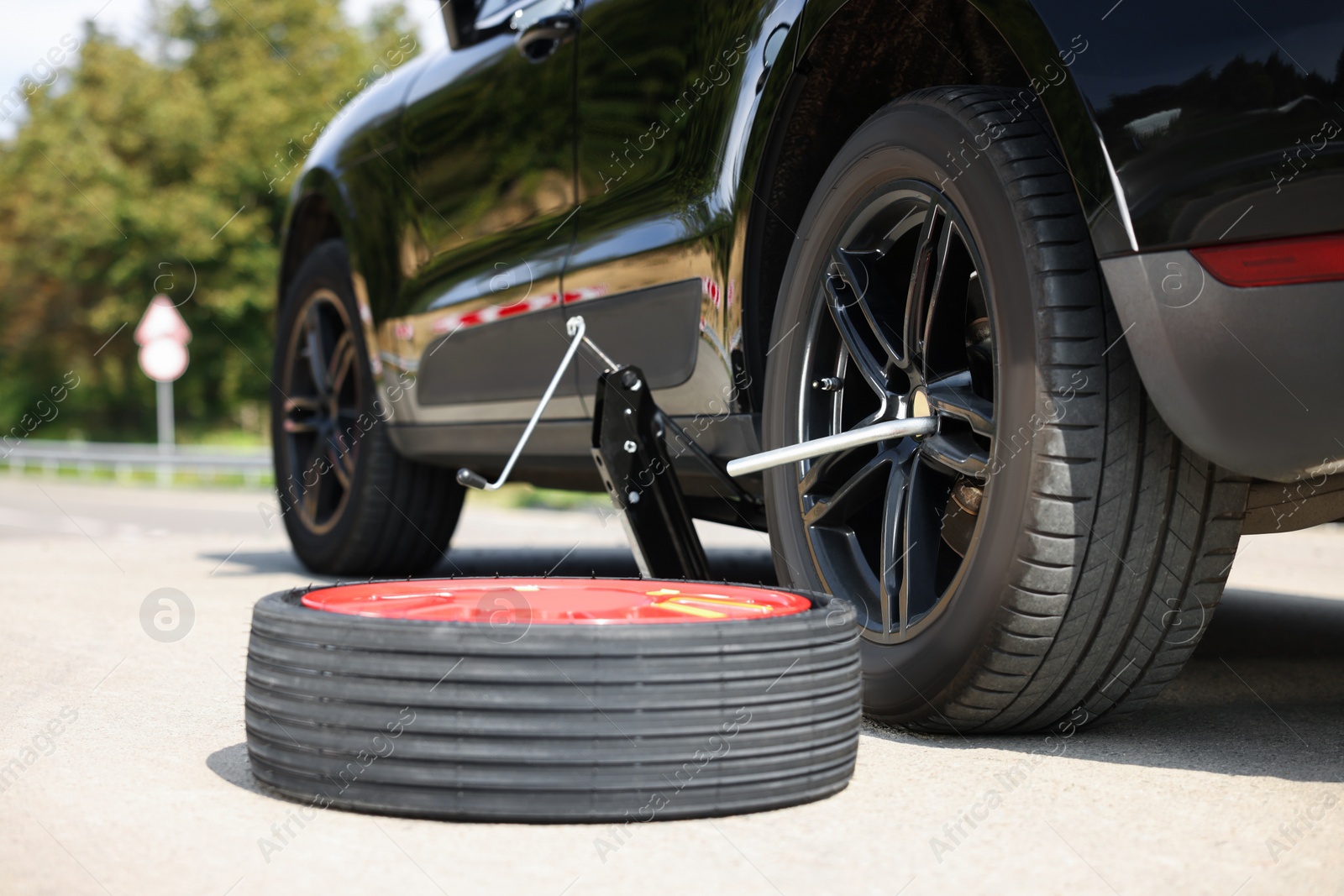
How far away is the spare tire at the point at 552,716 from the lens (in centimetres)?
172

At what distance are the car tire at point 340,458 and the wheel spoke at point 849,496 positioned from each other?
224 cm

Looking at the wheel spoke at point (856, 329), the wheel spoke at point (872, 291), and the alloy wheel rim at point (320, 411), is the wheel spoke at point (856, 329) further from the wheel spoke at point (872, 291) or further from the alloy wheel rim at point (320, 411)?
the alloy wheel rim at point (320, 411)

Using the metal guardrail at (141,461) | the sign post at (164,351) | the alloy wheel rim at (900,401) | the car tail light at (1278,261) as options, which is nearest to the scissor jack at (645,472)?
the alloy wheel rim at (900,401)

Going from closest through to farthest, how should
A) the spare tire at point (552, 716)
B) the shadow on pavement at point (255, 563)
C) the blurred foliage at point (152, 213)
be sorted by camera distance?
the spare tire at point (552, 716)
the shadow on pavement at point (255, 563)
the blurred foliage at point (152, 213)

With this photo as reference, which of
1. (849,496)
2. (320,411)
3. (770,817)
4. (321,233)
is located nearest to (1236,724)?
(849,496)

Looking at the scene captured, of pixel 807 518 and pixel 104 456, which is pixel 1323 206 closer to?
pixel 807 518

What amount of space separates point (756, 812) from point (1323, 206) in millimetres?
1083

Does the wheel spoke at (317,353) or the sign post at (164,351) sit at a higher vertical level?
the wheel spoke at (317,353)

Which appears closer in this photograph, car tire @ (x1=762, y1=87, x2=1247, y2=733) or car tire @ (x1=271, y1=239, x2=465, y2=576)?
car tire @ (x1=762, y1=87, x2=1247, y2=733)

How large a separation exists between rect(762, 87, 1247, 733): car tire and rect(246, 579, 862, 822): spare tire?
0.36 metres

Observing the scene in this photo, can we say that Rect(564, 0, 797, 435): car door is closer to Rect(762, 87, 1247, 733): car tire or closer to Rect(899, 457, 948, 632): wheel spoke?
Rect(762, 87, 1247, 733): car tire

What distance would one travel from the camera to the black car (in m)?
1.81

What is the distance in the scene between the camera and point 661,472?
2.85 m

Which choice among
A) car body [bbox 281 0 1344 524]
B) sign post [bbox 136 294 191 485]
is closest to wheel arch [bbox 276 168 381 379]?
car body [bbox 281 0 1344 524]
